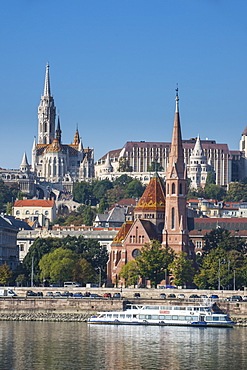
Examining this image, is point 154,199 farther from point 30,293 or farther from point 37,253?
point 30,293

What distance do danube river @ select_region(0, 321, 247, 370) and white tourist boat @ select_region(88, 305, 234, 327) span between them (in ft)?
7.45

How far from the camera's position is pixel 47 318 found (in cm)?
13488

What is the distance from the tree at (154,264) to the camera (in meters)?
160

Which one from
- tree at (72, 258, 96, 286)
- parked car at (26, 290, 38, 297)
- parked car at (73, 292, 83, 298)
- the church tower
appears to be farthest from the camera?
the church tower

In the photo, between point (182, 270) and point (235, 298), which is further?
point (182, 270)

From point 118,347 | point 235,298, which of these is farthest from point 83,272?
point 118,347

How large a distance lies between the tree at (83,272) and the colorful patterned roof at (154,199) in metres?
15.2

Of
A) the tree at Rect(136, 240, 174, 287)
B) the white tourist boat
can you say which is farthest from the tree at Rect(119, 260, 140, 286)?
the white tourist boat

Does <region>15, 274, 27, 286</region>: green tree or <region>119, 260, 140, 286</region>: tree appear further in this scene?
<region>15, 274, 27, 286</region>: green tree

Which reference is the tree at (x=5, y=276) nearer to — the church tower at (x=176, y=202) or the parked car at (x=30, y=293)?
the parked car at (x=30, y=293)

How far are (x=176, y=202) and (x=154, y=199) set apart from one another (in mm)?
8874

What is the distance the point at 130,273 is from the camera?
6422 inches

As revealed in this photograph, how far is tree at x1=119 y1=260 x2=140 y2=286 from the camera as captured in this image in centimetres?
16275

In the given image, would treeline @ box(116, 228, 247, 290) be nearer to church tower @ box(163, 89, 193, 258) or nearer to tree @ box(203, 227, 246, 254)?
church tower @ box(163, 89, 193, 258)
